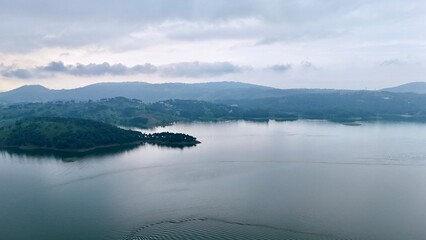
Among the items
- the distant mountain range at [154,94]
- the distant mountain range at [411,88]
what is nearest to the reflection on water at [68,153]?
the distant mountain range at [154,94]

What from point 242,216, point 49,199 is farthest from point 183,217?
point 49,199

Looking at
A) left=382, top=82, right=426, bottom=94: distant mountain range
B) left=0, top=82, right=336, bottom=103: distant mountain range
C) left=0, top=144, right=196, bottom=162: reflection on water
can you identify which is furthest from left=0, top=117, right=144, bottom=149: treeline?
left=382, top=82, right=426, bottom=94: distant mountain range

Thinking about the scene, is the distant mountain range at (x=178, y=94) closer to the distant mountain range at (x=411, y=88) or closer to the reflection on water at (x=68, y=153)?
the distant mountain range at (x=411, y=88)

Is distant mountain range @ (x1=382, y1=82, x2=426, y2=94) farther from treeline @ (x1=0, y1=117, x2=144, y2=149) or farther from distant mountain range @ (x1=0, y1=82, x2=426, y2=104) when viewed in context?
treeline @ (x1=0, y1=117, x2=144, y2=149)

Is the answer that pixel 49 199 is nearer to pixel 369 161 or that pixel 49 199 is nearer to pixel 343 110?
pixel 369 161

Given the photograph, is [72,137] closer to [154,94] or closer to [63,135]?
[63,135]
